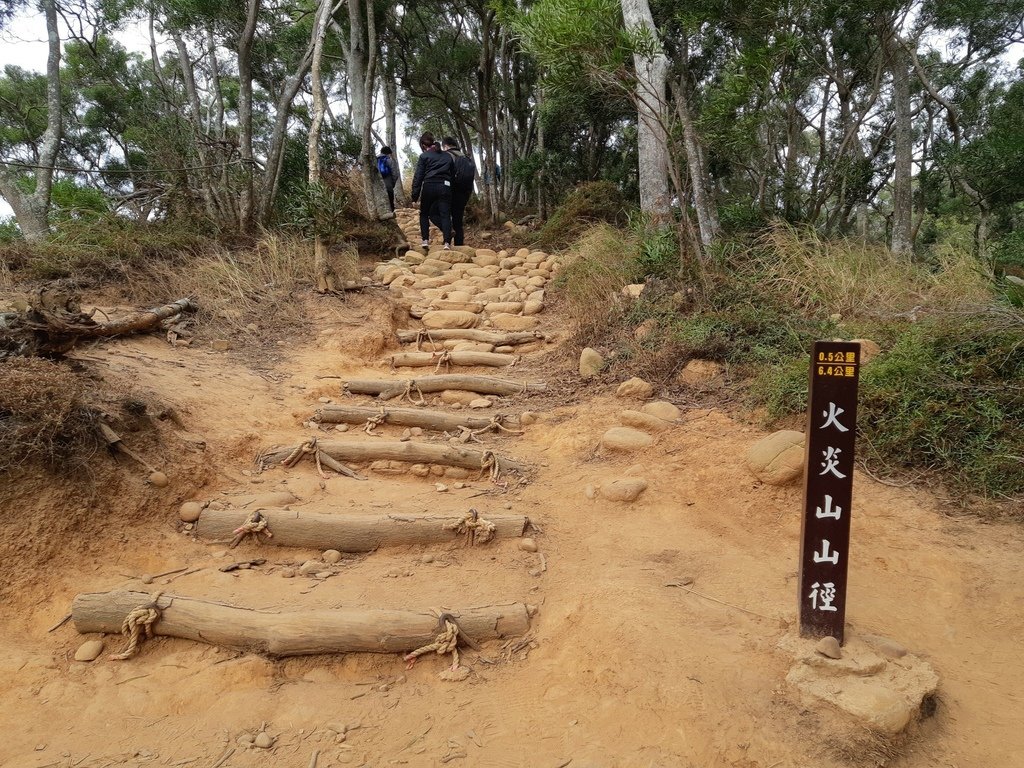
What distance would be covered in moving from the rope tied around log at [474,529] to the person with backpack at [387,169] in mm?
8886

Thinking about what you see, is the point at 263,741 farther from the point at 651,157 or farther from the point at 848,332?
the point at 651,157

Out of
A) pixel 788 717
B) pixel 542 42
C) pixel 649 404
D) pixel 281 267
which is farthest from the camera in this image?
pixel 281 267

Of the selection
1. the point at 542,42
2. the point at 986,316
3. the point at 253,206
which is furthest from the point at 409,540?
the point at 253,206

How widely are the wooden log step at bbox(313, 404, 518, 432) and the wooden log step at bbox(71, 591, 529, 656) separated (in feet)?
7.20

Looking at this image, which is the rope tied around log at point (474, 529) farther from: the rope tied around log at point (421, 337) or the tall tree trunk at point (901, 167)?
the tall tree trunk at point (901, 167)

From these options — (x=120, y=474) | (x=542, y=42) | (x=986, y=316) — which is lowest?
(x=120, y=474)

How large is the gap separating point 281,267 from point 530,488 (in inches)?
202

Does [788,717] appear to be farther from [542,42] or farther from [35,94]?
[35,94]

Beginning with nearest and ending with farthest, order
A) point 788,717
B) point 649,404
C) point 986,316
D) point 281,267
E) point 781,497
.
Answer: point 788,717 → point 781,497 → point 986,316 → point 649,404 → point 281,267

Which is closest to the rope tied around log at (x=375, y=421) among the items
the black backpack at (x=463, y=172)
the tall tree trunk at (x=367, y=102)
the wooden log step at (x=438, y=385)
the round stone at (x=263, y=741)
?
the wooden log step at (x=438, y=385)

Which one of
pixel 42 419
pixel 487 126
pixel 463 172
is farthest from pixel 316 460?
pixel 487 126

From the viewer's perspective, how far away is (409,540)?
3057 mm

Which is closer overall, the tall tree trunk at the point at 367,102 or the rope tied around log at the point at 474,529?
the rope tied around log at the point at 474,529

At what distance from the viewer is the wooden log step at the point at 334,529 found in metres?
3.02
